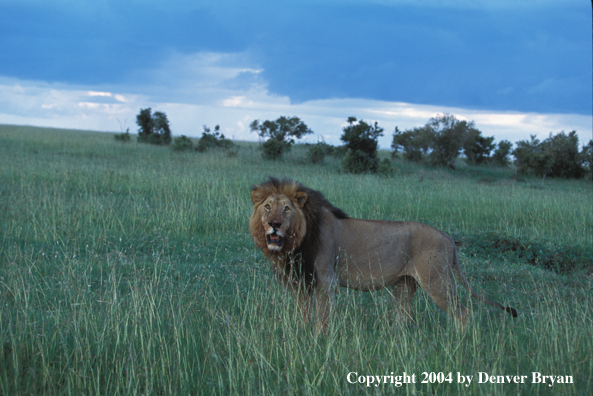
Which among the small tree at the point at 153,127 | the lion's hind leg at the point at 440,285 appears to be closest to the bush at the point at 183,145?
the small tree at the point at 153,127

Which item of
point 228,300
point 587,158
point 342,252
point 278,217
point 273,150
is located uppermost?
point 587,158

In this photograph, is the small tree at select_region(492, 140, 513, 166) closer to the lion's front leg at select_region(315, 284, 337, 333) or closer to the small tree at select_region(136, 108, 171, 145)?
the small tree at select_region(136, 108, 171, 145)

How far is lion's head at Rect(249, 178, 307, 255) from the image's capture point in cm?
458

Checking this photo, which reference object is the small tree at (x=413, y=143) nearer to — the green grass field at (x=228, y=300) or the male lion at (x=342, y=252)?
the green grass field at (x=228, y=300)

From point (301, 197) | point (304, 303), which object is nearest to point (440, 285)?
point (304, 303)

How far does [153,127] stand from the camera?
33.9 meters

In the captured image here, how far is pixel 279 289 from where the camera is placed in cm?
531

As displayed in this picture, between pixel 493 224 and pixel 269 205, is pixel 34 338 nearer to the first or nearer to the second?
pixel 269 205

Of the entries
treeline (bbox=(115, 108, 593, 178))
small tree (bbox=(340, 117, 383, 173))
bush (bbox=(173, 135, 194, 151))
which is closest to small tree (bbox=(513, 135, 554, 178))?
treeline (bbox=(115, 108, 593, 178))

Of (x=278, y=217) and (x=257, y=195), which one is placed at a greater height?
(x=257, y=195)

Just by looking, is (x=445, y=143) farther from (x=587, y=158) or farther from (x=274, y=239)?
(x=274, y=239)

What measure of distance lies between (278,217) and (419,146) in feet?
88.6

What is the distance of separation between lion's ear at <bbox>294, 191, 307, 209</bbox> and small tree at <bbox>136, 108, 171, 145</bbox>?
2865 centimetres

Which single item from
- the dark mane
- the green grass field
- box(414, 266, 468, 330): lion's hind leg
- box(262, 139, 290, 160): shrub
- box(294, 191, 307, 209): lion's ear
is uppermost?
box(262, 139, 290, 160): shrub
